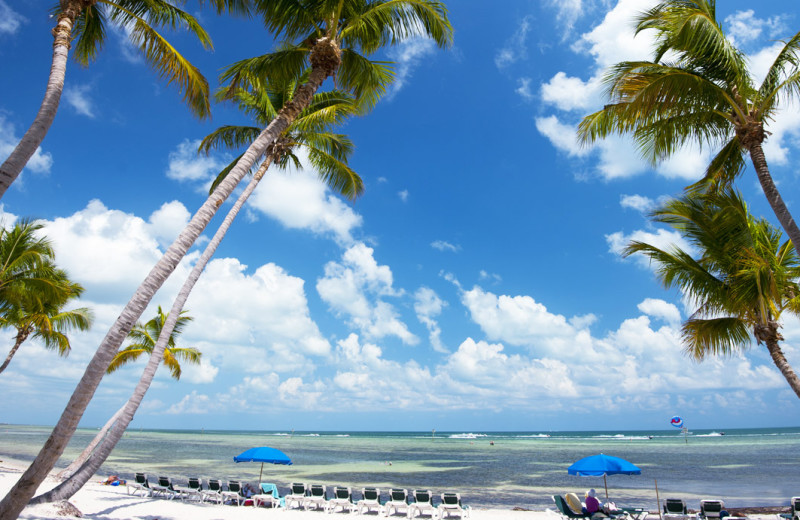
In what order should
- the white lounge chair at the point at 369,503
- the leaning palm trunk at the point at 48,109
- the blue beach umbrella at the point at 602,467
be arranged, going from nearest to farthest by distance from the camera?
the leaning palm trunk at the point at 48,109 → the blue beach umbrella at the point at 602,467 → the white lounge chair at the point at 369,503

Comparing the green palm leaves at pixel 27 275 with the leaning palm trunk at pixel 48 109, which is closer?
the leaning palm trunk at pixel 48 109

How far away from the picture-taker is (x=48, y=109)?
557 cm

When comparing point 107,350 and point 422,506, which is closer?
point 107,350

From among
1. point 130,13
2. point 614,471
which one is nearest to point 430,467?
point 614,471

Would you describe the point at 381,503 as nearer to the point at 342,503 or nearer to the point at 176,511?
the point at 342,503

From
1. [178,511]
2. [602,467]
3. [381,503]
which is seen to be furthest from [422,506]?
[178,511]

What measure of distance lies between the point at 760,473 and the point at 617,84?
3168 cm

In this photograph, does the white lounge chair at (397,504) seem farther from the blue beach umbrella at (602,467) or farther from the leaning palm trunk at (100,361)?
the leaning palm trunk at (100,361)

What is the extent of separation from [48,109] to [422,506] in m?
12.8

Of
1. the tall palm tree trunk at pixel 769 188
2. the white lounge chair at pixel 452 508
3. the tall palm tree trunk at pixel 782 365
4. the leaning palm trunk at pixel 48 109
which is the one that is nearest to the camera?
the leaning palm trunk at pixel 48 109

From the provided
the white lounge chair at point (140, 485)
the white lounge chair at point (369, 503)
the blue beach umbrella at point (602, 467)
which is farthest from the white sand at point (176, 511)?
the blue beach umbrella at point (602, 467)

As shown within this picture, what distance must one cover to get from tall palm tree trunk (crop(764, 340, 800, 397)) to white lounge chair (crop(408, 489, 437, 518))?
924 cm

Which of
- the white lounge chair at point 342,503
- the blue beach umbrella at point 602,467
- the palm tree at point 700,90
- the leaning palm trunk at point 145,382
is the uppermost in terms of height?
the palm tree at point 700,90

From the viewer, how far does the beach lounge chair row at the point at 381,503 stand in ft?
44.1
